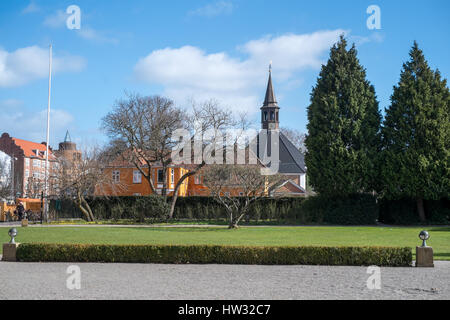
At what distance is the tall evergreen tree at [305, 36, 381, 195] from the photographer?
32.3 m

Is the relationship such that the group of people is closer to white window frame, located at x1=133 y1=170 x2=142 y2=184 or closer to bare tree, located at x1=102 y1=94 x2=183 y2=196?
bare tree, located at x1=102 y1=94 x2=183 y2=196

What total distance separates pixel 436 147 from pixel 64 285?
28.8 metres

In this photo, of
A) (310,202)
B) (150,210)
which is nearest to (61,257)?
(150,210)

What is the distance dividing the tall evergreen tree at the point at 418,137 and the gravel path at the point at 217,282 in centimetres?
2010

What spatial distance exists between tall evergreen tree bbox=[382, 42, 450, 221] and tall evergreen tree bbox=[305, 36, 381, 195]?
1253mm

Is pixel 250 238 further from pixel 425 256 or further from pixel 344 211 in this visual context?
pixel 344 211

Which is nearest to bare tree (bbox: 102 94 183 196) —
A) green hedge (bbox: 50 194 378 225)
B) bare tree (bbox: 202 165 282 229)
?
green hedge (bbox: 50 194 378 225)

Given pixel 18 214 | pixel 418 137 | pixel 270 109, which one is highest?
pixel 270 109

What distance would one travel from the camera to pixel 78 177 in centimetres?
3381

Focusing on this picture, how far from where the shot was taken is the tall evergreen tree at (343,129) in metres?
32.3

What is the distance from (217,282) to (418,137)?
86.8 feet

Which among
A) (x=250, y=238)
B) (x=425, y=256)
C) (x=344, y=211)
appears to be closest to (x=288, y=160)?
(x=344, y=211)

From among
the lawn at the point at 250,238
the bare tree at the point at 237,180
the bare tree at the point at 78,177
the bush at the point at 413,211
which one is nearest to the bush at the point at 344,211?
the bush at the point at 413,211

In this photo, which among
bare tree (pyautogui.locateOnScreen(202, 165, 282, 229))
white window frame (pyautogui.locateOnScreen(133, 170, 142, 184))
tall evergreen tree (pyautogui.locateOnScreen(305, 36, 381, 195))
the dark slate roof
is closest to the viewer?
bare tree (pyautogui.locateOnScreen(202, 165, 282, 229))
